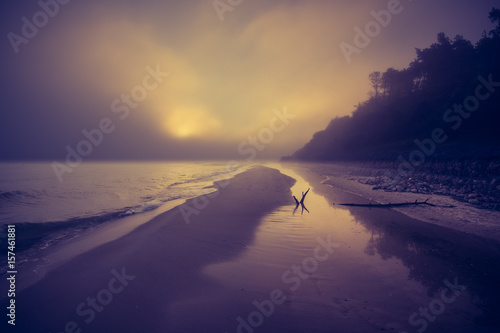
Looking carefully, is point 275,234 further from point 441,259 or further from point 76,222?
point 76,222

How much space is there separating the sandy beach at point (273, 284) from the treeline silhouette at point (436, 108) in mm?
19910

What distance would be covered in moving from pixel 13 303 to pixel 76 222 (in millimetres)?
8439

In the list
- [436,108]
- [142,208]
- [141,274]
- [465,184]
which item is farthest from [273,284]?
[436,108]

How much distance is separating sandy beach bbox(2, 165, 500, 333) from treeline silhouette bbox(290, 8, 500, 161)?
19.9 m

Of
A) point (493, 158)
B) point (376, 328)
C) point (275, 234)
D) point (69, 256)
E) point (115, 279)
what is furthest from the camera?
point (493, 158)

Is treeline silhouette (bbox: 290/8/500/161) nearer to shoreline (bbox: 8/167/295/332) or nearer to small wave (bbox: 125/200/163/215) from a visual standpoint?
shoreline (bbox: 8/167/295/332)

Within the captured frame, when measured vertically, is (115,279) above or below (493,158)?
below

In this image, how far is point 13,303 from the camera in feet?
16.3

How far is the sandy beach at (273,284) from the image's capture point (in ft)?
13.5

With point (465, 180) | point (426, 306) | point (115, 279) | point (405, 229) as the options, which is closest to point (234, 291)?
point (115, 279)

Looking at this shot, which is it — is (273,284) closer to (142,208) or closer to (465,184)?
(142,208)

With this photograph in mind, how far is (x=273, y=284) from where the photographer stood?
541 cm

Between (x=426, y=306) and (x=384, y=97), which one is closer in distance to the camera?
(x=426, y=306)

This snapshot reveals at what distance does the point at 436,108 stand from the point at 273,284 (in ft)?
193
